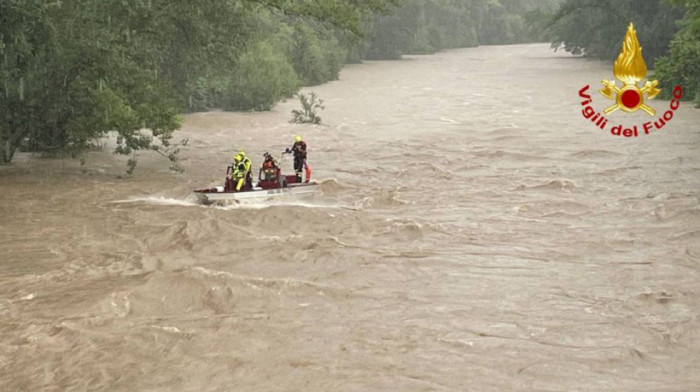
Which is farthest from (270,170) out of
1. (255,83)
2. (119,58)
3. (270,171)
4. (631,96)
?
(255,83)

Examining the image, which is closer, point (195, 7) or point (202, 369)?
point (202, 369)

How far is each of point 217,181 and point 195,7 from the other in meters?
4.83

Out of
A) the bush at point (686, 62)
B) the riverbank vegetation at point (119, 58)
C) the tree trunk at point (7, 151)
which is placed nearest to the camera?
the riverbank vegetation at point (119, 58)

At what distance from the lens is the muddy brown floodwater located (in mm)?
10492

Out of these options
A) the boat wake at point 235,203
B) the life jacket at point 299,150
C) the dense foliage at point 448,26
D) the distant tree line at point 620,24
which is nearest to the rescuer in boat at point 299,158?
the life jacket at point 299,150

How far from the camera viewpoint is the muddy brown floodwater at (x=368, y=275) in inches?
413

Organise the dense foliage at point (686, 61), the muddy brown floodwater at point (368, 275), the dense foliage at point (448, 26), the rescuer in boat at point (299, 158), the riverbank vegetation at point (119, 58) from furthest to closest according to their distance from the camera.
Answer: the dense foliage at point (448, 26), the dense foliage at point (686, 61), the riverbank vegetation at point (119, 58), the rescuer in boat at point (299, 158), the muddy brown floodwater at point (368, 275)

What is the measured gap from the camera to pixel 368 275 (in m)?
14.3

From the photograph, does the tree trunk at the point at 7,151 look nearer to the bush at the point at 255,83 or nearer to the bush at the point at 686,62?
the bush at the point at 255,83

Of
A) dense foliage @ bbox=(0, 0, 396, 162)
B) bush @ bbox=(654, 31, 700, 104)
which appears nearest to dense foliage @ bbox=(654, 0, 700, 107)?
bush @ bbox=(654, 31, 700, 104)

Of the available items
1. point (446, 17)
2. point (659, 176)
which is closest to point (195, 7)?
point (659, 176)

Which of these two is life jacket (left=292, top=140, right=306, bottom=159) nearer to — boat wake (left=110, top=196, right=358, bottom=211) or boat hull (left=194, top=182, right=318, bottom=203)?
boat hull (left=194, top=182, right=318, bottom=203)

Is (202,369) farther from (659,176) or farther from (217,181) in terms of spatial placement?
(659,176)

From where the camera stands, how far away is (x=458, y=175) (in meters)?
24.0
